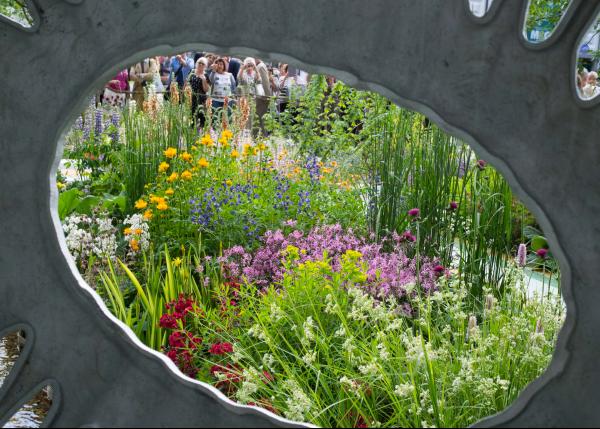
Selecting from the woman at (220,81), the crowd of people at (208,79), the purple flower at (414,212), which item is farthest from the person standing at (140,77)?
the purple flower at (414,212)

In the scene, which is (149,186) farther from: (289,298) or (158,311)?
(289,298)

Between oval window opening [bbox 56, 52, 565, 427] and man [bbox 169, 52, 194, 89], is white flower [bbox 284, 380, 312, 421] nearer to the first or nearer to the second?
oval window opening [bbox 56, 52, 565, 427]

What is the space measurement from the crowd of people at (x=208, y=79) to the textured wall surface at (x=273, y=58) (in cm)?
635

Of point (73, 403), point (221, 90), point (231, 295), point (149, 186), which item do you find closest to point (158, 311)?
point (231, 295)

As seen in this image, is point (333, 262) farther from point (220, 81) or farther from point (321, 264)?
point (220, 81)

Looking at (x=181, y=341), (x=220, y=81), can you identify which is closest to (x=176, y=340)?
(x=181, y=341)

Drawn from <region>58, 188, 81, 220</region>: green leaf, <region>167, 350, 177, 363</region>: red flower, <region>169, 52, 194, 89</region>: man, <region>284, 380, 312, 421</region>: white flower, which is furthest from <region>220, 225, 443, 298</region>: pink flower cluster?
<region>169, 52, 194, 89</region>: man

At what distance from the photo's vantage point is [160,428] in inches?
85.0

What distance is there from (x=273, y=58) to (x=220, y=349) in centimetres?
165

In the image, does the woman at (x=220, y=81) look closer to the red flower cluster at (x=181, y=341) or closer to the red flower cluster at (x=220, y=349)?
the red flower cluster at (x=181, y=341)

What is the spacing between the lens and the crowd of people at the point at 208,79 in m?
9.41

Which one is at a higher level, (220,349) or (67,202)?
(67,202)

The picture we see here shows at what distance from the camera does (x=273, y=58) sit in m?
1.97

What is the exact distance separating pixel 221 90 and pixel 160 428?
7850 mm
